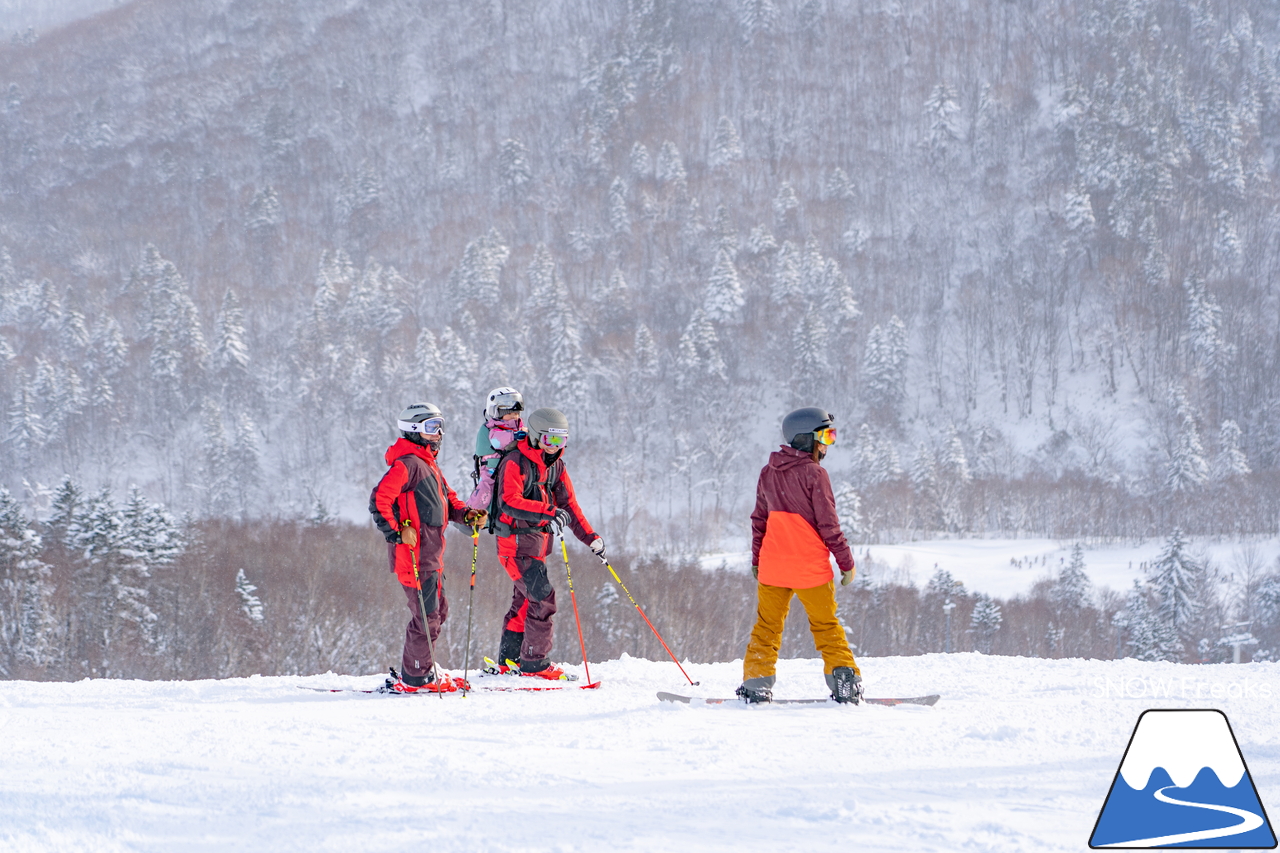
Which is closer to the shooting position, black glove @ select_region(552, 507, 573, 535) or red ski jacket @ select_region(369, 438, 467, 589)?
red ski jacket @ select_region(369, 438, 467, 589)

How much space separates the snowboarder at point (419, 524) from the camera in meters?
7.11

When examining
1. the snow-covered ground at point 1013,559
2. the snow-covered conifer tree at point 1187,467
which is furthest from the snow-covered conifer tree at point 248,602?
the snow-covered conifer tree at point 1187,467

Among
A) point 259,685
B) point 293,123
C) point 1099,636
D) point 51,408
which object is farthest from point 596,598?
point 293,123

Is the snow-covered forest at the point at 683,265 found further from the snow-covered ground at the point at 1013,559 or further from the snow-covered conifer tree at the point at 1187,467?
the snow-covered ground at the point at 1013,559

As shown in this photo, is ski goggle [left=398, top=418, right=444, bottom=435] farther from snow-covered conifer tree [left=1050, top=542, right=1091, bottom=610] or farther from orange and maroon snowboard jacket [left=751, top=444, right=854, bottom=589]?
snow-covered conifer tree [left=1050, top=542, right=1091, bottom=610]

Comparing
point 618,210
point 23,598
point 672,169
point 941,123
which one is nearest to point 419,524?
point 23,598

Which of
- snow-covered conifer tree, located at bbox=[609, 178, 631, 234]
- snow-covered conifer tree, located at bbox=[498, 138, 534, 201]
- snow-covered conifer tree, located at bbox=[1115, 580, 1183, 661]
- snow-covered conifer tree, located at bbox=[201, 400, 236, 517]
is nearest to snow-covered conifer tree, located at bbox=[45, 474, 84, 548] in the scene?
snow-covered conifer tree, located at bbox=[201, 400, 236, 517]

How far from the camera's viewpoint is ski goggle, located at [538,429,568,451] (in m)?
7.41

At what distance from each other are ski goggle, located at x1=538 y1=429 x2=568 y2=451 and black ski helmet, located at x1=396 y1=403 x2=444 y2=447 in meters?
0.77

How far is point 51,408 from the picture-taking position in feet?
325

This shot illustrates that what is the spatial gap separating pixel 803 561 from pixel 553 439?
214 centimetres

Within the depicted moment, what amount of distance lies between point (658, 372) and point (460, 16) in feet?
277

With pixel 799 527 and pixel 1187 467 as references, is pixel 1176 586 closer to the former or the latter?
pixel 1187 467

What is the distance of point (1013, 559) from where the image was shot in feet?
217
